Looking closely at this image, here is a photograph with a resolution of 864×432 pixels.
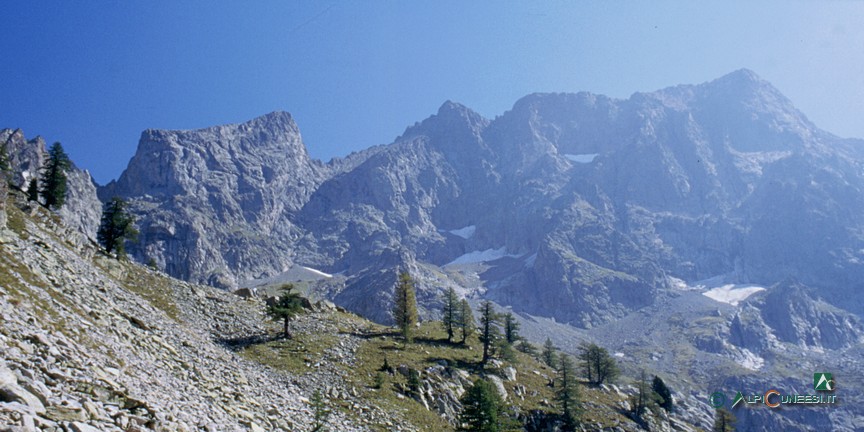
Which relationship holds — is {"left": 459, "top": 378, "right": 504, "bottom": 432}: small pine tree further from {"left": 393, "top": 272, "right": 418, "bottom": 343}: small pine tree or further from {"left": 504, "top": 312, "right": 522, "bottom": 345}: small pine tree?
{"left": 504, "top": 312, "right": 522, "bottom": 345}: small pine tree

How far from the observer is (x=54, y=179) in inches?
2675

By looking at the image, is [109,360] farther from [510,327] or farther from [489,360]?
[510,327]

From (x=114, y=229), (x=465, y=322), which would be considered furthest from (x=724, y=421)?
(x=114, y=229)

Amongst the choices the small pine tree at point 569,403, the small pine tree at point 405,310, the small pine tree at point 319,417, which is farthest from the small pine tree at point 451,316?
the small pine tree at point 319,417

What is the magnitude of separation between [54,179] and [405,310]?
51220mm

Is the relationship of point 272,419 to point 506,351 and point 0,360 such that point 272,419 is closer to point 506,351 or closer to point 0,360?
point 0,360

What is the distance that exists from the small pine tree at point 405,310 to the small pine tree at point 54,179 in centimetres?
4896

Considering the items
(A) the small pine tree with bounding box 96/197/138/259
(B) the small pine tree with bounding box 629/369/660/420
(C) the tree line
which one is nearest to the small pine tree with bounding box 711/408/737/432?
(C) the tree line

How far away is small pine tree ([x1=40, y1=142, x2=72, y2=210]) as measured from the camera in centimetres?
6731

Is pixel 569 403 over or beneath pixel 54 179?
beneath

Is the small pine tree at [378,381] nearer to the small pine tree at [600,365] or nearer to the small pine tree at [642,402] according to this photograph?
the small pine tree at [642,402]

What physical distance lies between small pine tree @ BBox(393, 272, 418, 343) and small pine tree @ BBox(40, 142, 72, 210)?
161 ft

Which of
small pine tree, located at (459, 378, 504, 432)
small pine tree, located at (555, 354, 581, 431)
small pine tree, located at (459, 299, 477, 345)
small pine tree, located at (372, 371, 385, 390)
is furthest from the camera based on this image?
small pine tree, located at (459, 299, 477, 345)

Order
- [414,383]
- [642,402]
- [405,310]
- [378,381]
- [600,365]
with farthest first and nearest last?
[600,365], [642,402], [405,310], [414,383], [378,381]
